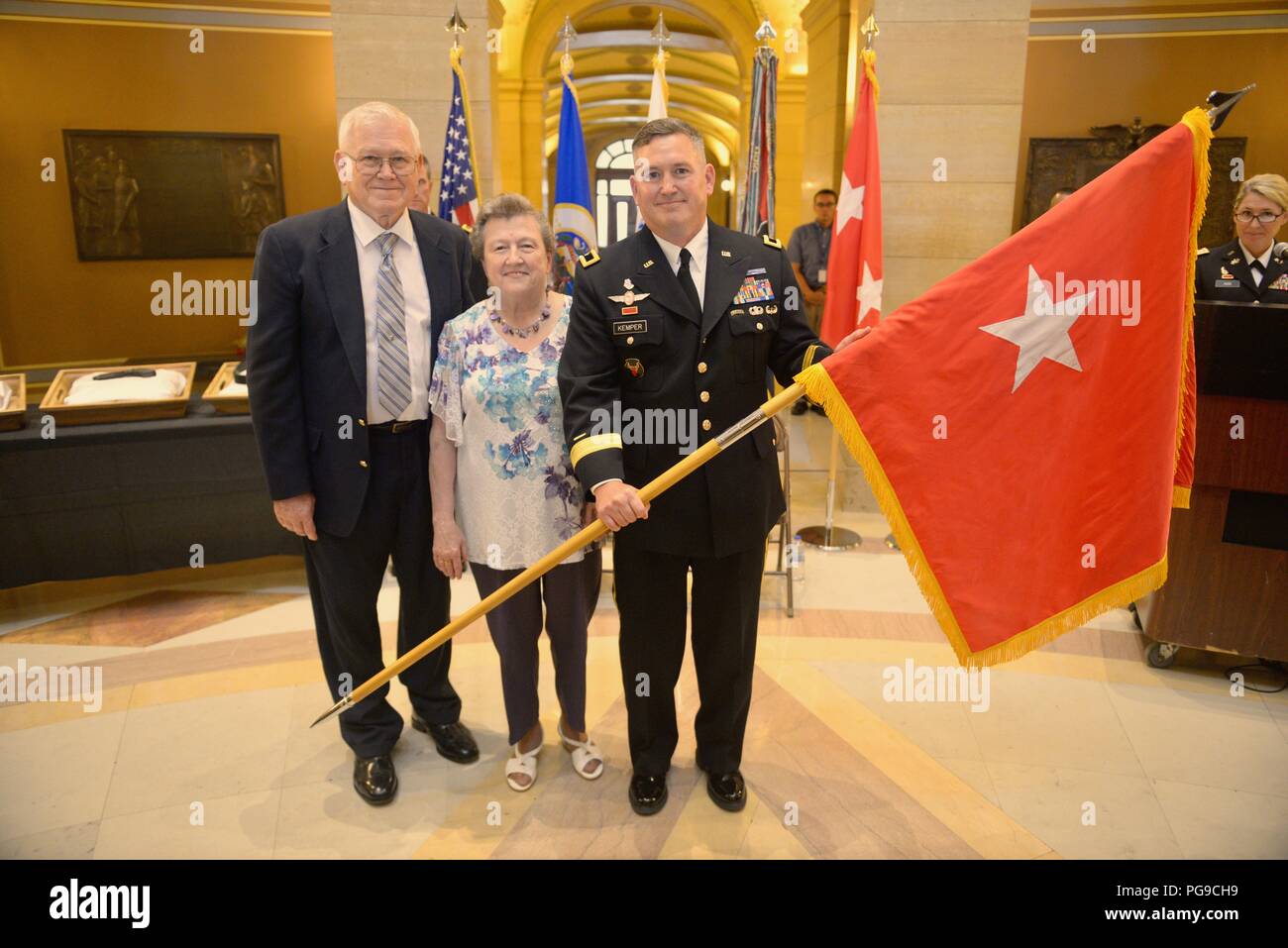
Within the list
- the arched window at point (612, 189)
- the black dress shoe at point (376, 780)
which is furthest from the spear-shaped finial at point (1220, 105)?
the arched window at point (612, 189)

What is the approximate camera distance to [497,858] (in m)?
2.32

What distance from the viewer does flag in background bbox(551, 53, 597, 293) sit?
507 centimetres

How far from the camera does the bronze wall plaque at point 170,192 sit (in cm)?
807

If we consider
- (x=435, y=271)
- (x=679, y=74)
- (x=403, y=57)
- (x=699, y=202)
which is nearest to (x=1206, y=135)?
(x=699, y=202)

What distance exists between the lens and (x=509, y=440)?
236cm

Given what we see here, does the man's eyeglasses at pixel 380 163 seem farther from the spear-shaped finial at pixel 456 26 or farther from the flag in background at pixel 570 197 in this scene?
the spear-shaped finial at pixel 456 26

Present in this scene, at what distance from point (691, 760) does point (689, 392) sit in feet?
4.13

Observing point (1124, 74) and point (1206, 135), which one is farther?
point (1124, 74)

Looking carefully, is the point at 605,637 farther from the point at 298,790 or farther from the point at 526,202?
the point at 526,202

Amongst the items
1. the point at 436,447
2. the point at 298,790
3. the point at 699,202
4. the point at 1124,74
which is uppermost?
the point at 1124,74

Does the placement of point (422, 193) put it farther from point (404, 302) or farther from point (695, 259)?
point (695, 259)

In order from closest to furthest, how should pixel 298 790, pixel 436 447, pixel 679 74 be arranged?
pixel 436 447, pixel 298 790, pixel 679 74

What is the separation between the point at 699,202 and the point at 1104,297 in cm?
100

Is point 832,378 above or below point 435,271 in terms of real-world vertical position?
below
